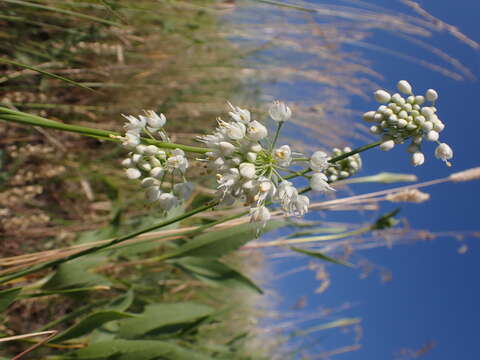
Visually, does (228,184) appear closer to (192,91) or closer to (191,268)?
(191,268)

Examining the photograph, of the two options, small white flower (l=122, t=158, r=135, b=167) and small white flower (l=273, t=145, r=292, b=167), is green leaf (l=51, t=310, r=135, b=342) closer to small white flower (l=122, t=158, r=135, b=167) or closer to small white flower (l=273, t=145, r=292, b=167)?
small white flower (l=122, t=158, r=135, b=167)

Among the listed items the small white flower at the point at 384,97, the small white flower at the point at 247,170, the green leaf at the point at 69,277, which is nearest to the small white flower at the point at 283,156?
the small white flower at the point at 247,170

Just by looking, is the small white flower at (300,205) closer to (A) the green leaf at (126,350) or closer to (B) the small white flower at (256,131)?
(B) the small white flower at (256,131)

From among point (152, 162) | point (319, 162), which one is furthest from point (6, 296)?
point (319, 162)

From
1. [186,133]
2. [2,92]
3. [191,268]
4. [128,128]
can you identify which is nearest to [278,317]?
[186,133]

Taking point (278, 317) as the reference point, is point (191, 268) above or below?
above

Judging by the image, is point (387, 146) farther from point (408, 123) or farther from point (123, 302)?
point (123, 302)
